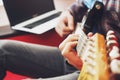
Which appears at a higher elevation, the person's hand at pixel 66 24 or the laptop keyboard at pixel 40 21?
the person's hand at pixel 66 24

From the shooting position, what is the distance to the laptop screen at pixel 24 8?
1.29 m

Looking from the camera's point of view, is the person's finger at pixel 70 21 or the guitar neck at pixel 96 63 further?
the person's finger at pixel 70 21

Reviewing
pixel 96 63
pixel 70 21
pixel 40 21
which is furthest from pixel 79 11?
pixel 96 63

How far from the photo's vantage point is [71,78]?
84cm

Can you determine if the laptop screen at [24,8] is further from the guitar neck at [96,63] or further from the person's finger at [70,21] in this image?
the guitar neck at [96,63]

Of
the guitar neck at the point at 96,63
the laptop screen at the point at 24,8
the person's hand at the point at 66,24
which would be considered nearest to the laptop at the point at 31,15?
the laptop screen at the point at 24,8

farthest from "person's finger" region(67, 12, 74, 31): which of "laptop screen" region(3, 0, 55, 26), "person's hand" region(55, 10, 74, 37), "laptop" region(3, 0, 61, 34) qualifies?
"laptop screen" region(3, 0, 55, 26)

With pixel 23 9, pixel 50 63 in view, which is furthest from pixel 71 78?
pixel 23 9

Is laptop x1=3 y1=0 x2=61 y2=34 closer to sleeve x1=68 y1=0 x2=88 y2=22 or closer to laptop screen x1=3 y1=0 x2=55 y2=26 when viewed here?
laptop screen x1=3 y1=0 x2=55 y2=26

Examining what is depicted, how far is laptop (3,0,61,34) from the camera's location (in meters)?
1.29

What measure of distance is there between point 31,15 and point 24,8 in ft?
0.19

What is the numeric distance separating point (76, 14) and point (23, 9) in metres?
0.37

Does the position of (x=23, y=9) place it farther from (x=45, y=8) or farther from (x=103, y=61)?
(x=103, y=61)

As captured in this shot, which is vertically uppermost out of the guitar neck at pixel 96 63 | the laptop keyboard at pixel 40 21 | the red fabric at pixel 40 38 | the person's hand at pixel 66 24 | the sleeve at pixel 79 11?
the guitar neck at pixel 96 63
